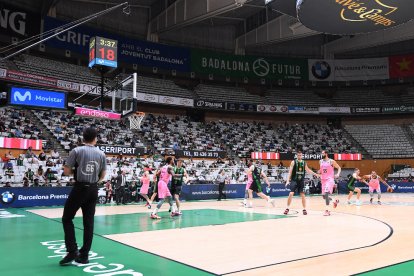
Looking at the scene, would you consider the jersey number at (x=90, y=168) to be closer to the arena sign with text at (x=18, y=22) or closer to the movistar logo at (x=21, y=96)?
the movistar logo at (x=21, y=96)

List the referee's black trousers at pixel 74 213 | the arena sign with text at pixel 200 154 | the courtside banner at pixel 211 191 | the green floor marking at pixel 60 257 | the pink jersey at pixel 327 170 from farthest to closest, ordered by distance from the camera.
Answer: the arena sign with text at pixel 200 154, the courtside banner at pixel 211 191, the pink jersey at pixel 327 170, the referee's black trousers at pixel 74 213, the green floor marking at pixel 60 257

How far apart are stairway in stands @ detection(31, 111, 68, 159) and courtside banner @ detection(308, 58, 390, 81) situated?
31716mm

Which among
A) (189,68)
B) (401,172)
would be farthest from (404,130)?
(189,68)

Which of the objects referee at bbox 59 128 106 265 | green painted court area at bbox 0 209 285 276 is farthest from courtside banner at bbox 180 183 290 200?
referee at bbox 59 128 106 265

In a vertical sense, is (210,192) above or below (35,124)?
below

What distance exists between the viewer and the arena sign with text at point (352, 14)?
62.6 feet

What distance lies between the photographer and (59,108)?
1416 cm

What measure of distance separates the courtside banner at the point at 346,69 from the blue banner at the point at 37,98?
37241mm

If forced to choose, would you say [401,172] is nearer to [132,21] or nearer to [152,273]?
[132,21]

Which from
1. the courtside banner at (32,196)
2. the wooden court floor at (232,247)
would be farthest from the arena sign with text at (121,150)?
the wooden court floor at (232,247)

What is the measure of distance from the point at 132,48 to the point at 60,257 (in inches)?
1354

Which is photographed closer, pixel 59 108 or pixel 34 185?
pixel 59 108

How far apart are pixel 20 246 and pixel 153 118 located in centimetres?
3083

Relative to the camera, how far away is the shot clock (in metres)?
16.5
